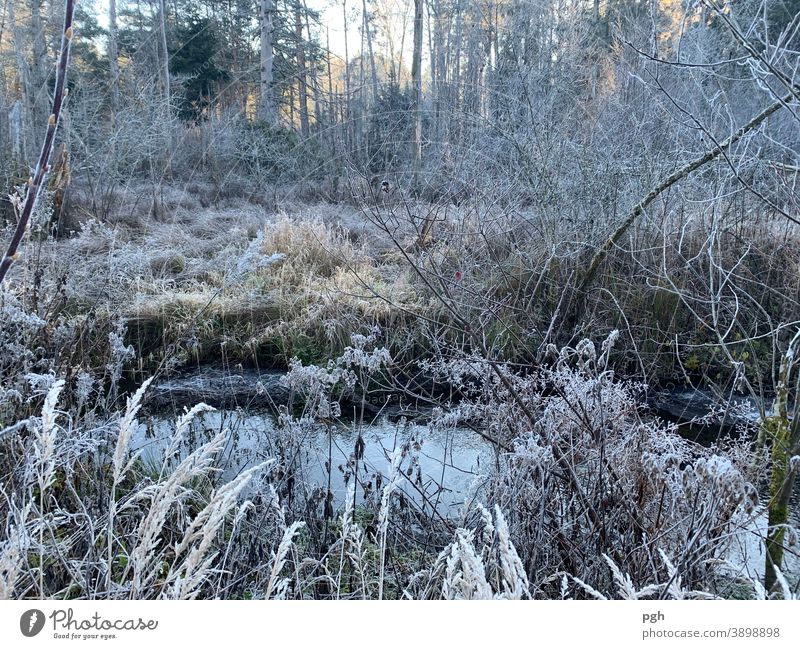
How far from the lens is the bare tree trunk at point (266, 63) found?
1486 cm

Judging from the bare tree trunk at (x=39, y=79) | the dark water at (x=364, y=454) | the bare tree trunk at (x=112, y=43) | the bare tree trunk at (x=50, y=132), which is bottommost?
the dark water at (x=364, y=454)

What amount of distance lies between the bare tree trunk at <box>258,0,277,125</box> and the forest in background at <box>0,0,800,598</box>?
1115 mm

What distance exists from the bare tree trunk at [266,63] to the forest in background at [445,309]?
1115 mm

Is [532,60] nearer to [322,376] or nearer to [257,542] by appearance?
[322,376]

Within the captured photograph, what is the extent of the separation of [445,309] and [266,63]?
13.2m

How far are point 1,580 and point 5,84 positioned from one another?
9.84 metres

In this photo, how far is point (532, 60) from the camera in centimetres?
713

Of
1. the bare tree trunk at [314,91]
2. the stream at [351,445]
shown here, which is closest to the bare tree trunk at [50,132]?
the stream at [351,445]

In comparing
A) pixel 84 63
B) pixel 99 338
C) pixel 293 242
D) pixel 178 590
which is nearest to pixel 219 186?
pixel 84 63

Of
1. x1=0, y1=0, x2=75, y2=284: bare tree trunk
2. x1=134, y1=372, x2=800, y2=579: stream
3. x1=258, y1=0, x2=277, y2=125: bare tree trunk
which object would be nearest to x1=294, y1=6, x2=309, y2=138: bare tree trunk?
x1=258, y1=0, x2=277, y2=125: bare tree trunk

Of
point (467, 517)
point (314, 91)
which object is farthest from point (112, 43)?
point (467, 517)

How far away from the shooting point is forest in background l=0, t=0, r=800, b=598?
192 centimetres

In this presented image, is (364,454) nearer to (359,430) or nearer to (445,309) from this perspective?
(359,430)
